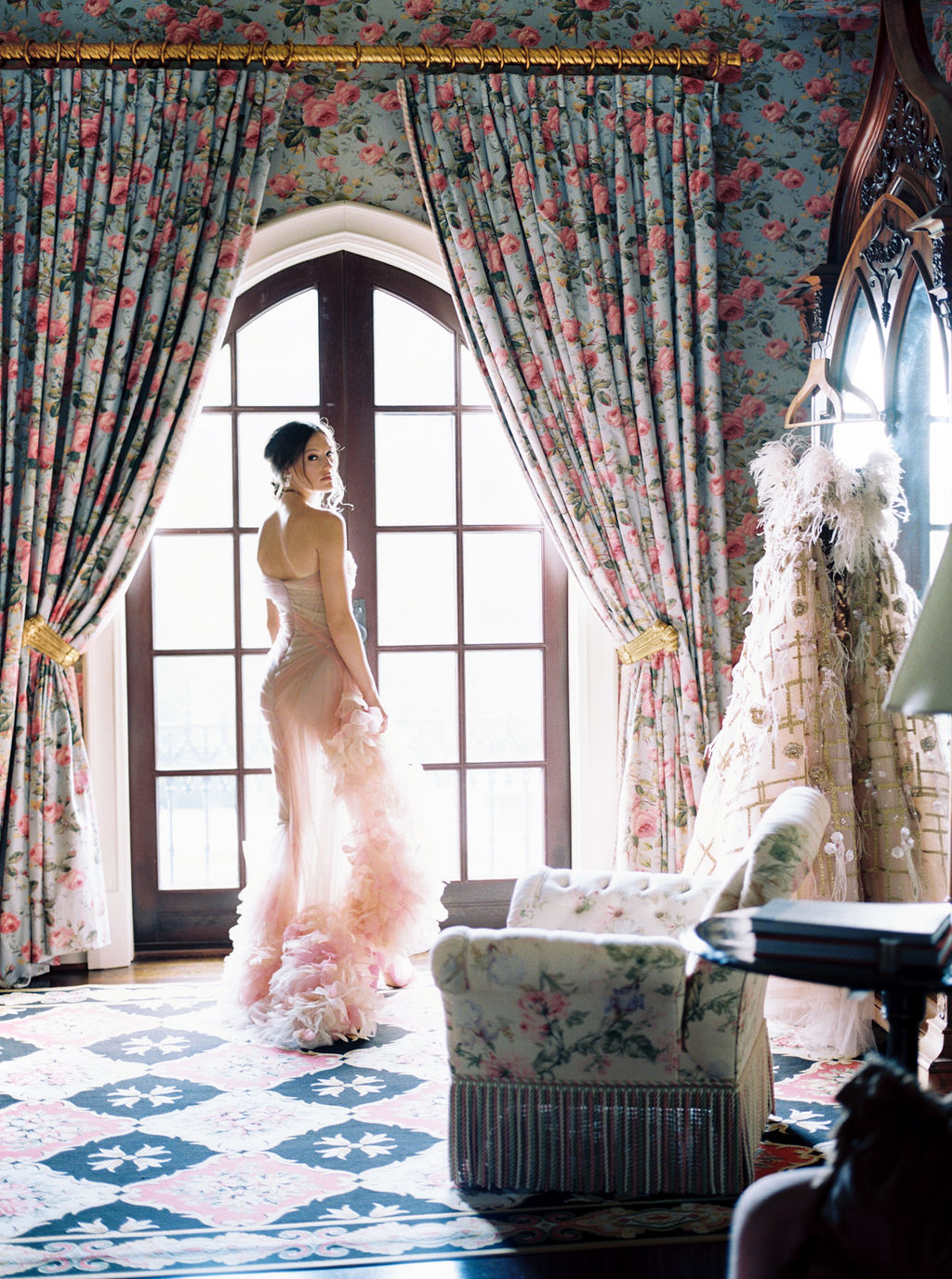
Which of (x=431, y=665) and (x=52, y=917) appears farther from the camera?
(x=431, y=665)

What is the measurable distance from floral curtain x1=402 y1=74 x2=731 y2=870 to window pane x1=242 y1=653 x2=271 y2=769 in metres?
1.21

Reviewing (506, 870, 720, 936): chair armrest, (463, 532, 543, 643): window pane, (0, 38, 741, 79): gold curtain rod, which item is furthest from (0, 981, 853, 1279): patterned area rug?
(0, 38, 741, 79): gold curtain rod

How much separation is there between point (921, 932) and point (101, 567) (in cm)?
314

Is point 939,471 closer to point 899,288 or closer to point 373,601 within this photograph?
point 899,288

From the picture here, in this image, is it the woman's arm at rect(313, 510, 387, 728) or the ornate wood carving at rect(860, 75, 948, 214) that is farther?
the woman's arm at rect(313, 510, 387, 728)

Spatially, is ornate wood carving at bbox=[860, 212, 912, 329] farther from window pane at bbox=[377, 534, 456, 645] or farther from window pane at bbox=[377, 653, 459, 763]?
window pane at bbox=[377, 653, 459, 763]

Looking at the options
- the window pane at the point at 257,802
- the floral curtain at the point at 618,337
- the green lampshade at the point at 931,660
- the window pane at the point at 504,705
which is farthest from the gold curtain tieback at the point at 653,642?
the green lampshade at the point at 931,660

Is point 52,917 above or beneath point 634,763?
beneath

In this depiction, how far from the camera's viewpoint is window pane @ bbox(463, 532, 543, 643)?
460cm

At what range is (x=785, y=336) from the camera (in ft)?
14.7

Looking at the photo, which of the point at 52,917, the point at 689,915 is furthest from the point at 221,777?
the point at 689,915

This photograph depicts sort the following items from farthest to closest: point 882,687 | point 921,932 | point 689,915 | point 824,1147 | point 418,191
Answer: point 418,191
point 882,687
point 689,915
point 824,1147
point 921,932

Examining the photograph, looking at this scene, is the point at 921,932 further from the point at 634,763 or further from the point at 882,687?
the point at 634,763

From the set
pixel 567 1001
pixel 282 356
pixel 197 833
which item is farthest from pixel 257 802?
pixel 567 1001
